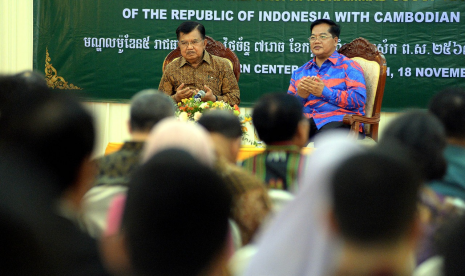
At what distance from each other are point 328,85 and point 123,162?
2434mm

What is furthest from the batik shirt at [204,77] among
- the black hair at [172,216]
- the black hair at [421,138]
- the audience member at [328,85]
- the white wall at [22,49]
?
the black hair at [172,216]

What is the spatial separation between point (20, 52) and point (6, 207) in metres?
5.11

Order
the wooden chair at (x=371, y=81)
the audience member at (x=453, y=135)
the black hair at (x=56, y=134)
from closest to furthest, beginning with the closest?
1. the black hair at (x=56, y=134)
2. the audience member at (x=453, y=135)
3. the wooden chair at (x=371, y=81)

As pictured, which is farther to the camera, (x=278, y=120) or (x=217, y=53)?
(x=217, y=53)

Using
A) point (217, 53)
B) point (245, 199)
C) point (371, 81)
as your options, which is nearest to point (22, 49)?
point (217, 53)

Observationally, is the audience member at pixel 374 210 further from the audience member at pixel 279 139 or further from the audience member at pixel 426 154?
the audience member at pixel 279 139

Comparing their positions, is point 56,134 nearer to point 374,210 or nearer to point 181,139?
point 181,139

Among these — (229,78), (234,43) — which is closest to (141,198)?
(229,78)

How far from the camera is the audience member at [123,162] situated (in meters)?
1.49

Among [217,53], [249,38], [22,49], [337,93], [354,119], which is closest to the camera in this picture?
[354,119]

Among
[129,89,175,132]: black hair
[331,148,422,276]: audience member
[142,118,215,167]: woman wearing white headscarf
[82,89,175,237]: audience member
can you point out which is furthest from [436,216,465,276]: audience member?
[129,89,175,132]: black hair

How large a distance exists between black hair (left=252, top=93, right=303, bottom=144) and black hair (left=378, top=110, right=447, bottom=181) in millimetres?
581

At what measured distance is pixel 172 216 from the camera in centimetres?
66

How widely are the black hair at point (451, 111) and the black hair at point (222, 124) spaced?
666mm
